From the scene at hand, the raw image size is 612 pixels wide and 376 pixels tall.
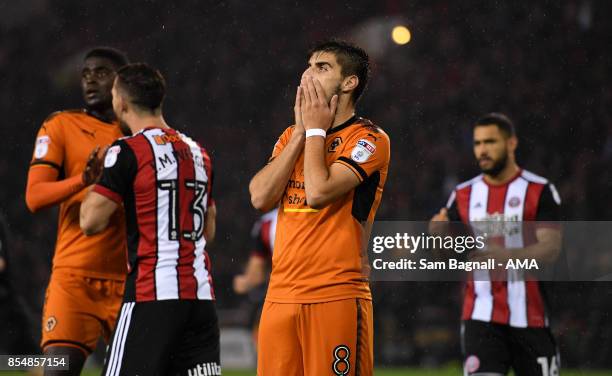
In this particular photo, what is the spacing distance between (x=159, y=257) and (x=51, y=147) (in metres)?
1.15

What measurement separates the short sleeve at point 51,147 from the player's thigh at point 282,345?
5.71 ft

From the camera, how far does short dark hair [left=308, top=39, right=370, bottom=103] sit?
357cm

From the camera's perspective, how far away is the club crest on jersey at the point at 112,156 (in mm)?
3842

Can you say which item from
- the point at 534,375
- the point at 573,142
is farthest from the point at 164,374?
the point at 573,142

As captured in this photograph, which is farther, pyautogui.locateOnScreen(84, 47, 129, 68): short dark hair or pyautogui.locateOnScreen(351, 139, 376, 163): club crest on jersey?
pyautogui.locateOnScreen(84, 47, 129, 68): short dark hair

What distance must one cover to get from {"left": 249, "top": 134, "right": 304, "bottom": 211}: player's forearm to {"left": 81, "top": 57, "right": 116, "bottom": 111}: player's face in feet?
5.44

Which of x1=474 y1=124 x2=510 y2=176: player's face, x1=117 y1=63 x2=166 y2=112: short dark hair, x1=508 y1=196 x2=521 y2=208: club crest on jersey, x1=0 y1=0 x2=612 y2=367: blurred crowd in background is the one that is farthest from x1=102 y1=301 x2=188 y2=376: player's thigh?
x1=0 y1=0 x2=612 y2=367: blurred crowd in background

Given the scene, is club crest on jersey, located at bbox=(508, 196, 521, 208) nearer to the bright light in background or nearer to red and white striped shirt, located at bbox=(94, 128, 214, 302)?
red and white striped shirt, located at bbox=(94, 128, 214, 302)

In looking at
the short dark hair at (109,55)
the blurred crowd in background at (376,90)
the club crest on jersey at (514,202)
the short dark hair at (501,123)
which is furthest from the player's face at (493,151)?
the blurred crowd in background at (376,90)

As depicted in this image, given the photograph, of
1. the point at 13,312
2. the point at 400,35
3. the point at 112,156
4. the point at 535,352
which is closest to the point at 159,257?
the point at 112,156

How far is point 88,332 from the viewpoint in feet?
14.9

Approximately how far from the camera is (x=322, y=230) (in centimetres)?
346

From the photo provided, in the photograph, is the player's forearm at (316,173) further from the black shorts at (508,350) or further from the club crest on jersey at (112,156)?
the black shorts at (508,350)

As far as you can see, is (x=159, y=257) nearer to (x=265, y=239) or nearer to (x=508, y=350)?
(x=508, y=350)
